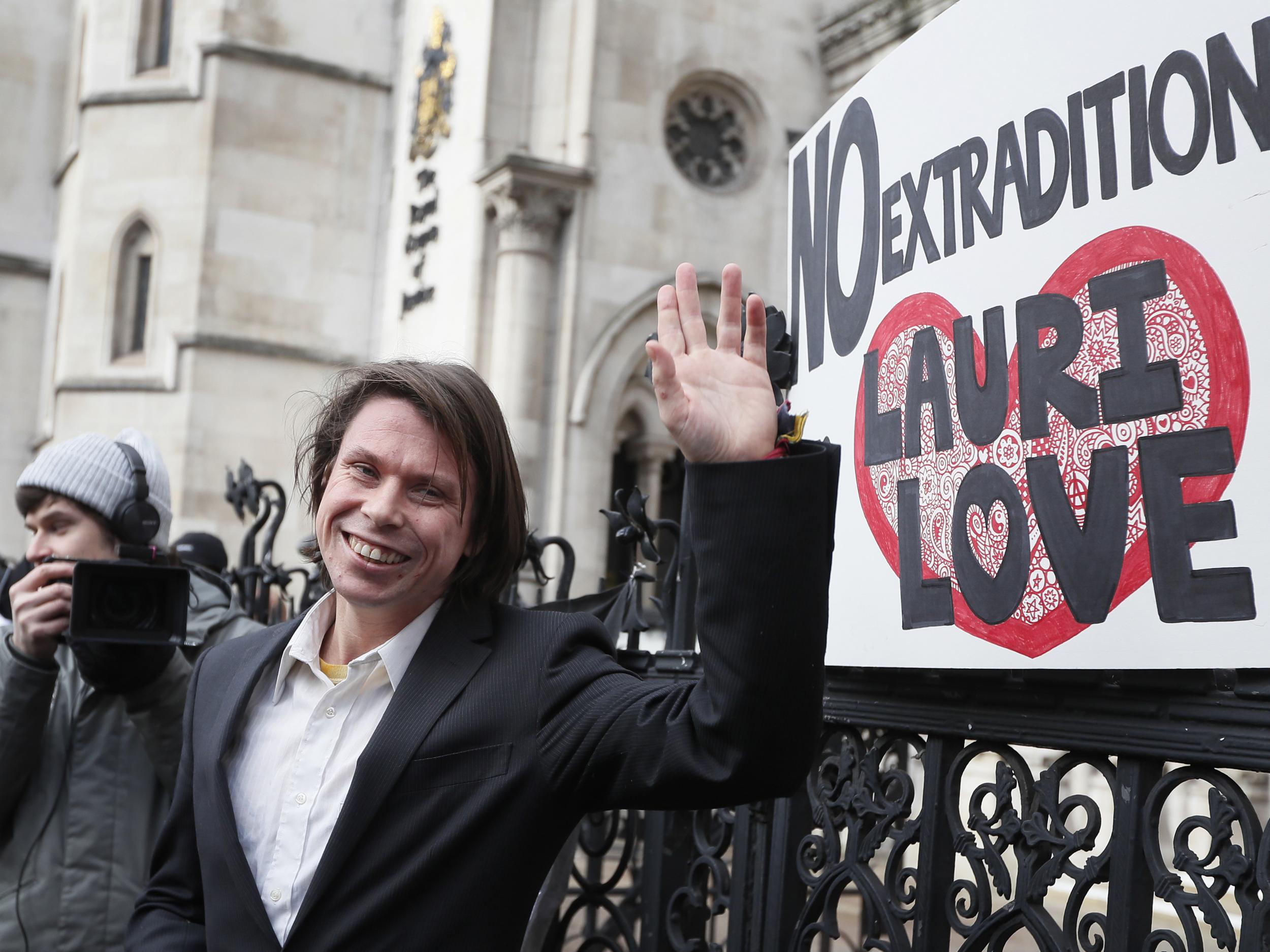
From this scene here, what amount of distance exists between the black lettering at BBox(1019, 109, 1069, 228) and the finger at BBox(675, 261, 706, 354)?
550 mm

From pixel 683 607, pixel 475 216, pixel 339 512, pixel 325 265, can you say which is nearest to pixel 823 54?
pixel 475 216

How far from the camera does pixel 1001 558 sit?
Result: 72.4 inches

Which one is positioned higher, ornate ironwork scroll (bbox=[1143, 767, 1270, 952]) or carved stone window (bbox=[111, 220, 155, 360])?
carved stone window (bbox=[111, 220, 155, 360])

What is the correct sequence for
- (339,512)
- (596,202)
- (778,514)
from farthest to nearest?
(596,202) < (339,512) < (778,514)

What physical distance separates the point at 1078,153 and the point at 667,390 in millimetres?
696

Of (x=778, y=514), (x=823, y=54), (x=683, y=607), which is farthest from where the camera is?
(x=823, y=54)

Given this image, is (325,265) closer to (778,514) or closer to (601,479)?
(601,479)

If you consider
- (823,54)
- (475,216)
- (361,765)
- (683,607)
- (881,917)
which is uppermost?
(823,54)

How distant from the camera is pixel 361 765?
171cm

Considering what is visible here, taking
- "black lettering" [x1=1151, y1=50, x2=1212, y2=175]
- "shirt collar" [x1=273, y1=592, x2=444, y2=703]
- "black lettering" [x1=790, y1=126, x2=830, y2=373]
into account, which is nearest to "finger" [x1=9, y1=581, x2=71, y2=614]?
"shirt collar" [x1=273, y1=592, x2=444, y2=703]

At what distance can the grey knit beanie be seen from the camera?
8.92ft

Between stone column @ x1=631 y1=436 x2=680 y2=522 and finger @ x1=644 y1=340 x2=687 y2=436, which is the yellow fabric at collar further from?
stone column @ x1=631 y1=436 x2=680 y2=522

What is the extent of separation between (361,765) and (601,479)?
1039cm

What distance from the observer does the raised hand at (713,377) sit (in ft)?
4.88
